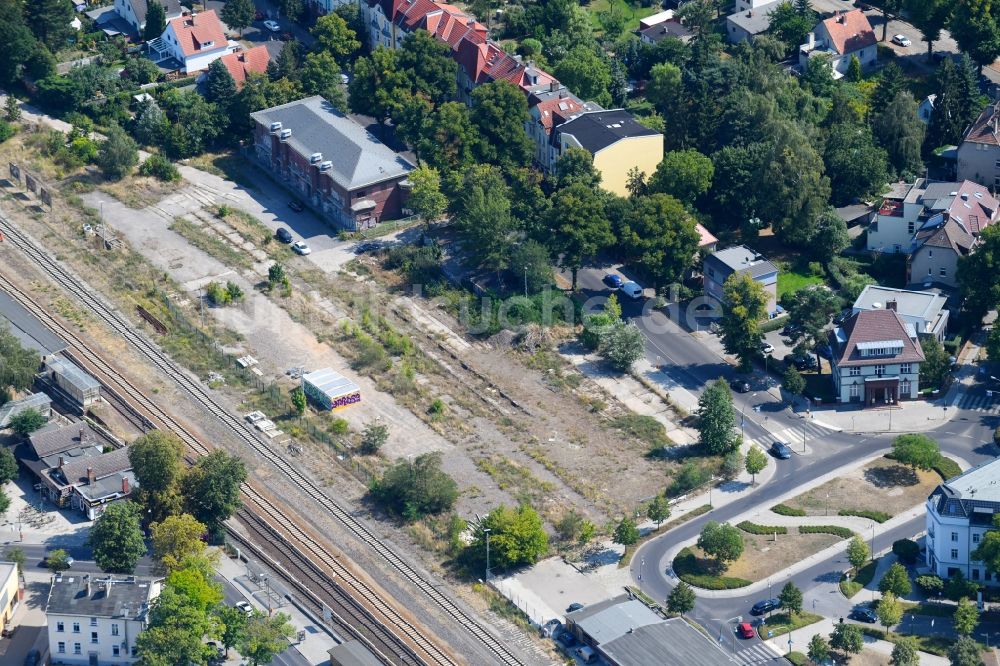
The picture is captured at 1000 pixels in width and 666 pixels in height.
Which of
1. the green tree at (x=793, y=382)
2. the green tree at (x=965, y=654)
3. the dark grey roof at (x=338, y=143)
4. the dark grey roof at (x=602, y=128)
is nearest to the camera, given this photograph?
the green tree at (x=965, y=654)

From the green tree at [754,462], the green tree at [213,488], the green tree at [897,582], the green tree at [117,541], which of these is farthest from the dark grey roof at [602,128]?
the green tree at [117,541]

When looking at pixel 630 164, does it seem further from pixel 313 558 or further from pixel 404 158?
pixel 313 558

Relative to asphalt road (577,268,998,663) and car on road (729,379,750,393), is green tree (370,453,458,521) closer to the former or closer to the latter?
asphalt road (577,268,998,663)

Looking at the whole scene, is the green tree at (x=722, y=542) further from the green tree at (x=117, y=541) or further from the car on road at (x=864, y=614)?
the green tree at (x=117, y=541)

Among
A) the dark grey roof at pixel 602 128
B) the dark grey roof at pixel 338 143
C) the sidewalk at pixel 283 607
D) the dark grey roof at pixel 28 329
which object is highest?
the dark grey roof at pixel 602 128

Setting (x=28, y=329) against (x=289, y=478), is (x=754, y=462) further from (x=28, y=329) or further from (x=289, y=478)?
(x=28, y=329)

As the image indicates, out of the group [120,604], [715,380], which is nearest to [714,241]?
[715,380]

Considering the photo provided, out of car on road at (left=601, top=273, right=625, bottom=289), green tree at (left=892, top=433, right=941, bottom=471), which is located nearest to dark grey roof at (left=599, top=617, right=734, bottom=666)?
green tree at (left=892, top=433, right=941, bottom=471)
